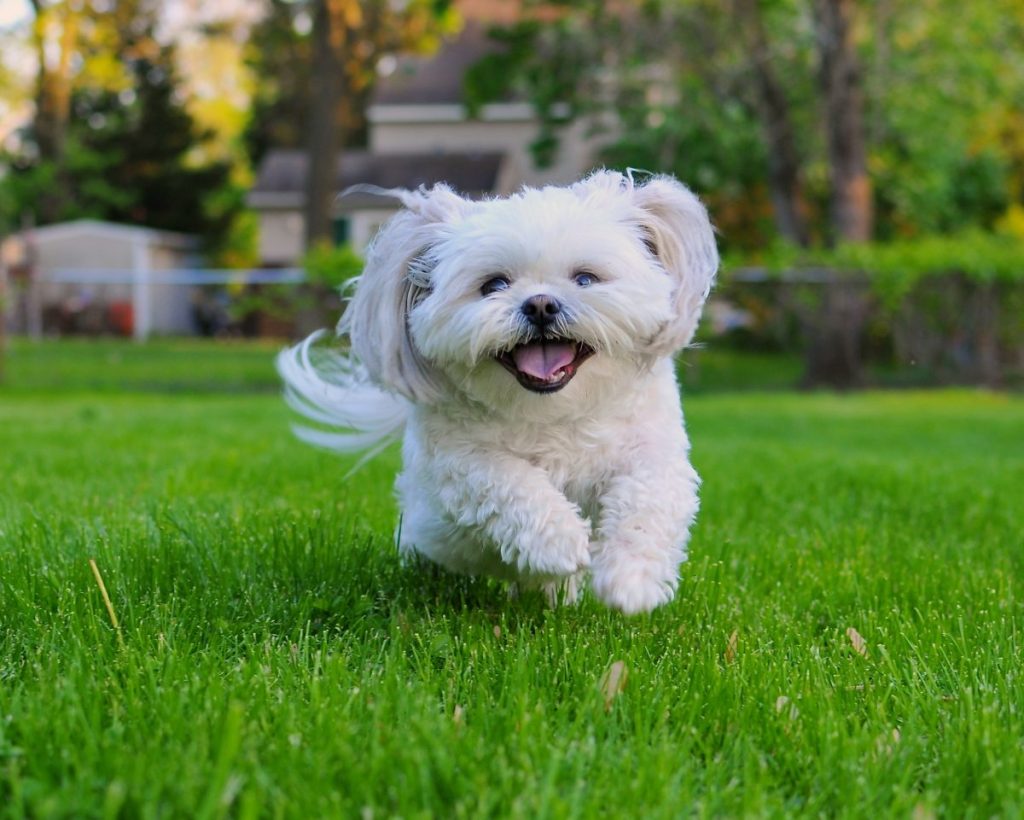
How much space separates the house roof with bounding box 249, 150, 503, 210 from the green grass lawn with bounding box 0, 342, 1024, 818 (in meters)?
25.9

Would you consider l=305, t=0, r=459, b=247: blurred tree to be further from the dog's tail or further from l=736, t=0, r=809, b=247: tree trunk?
the dog's tail

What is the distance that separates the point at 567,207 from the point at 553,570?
0.99 metres

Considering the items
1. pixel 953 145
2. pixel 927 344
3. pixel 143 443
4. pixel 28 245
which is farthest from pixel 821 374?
pixel 28 245

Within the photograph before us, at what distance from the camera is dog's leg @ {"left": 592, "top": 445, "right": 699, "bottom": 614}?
106 inches

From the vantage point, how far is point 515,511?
9.54 feet

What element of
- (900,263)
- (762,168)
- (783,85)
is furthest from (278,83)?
(900,263)

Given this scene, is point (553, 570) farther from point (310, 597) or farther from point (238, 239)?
point (238, 239)

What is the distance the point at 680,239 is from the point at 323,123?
16.8 m

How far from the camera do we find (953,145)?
21.5m

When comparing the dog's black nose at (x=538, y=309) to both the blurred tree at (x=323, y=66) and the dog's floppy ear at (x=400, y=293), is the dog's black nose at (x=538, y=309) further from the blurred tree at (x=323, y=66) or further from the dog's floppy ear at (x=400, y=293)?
the blurred tree at (x=323, y=66)

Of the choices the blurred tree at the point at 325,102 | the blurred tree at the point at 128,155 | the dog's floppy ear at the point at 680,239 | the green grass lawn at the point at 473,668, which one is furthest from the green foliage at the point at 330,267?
the blurred tree at the point at 128,155

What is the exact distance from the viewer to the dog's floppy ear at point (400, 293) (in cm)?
312

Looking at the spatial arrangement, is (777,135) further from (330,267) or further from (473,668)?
(473,668)

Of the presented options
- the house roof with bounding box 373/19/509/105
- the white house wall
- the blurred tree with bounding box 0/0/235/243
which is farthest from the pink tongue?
the blurred tree with bounding box 0/0/235/243
